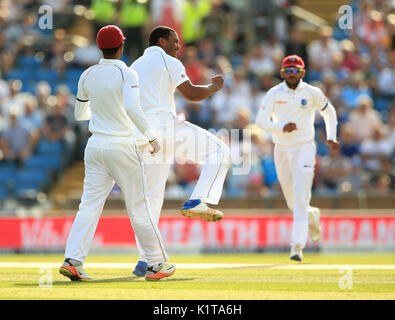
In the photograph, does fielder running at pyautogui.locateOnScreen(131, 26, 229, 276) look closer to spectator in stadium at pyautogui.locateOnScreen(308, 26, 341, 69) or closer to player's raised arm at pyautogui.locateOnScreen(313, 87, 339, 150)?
player's raised arm at pyautogui.locateOnScreen(313, 87, 339, 150)

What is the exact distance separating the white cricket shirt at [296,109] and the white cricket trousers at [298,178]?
4.7 inches

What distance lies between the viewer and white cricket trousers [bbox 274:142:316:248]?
39.7 feet

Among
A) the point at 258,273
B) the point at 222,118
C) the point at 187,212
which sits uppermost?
the point at 222,118

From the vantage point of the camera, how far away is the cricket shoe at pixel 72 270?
926 centimetres

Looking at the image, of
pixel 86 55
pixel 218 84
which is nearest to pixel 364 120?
pixel 86 55

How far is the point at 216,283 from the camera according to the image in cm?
938

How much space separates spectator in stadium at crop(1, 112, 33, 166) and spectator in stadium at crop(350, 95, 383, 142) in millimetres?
6271

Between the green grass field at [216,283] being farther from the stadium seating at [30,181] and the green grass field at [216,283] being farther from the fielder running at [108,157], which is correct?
the stadium seating at [30,181]

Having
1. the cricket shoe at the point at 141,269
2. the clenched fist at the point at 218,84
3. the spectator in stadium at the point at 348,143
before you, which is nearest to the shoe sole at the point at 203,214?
the cricket shoe at the point at 141,269
